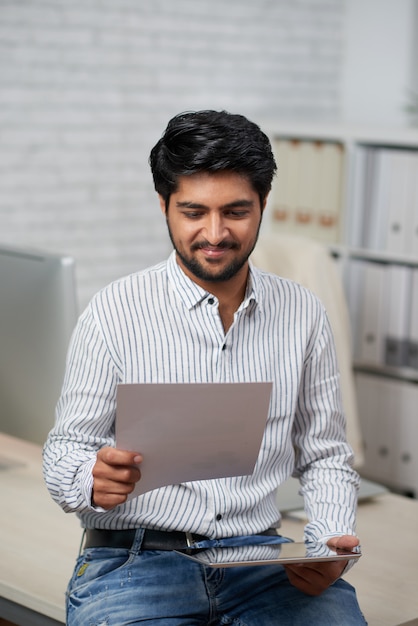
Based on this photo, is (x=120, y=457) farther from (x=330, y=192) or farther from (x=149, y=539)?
(x=330, y=192)

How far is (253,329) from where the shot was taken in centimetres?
157

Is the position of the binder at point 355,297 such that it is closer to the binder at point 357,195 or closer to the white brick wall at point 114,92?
the binder at point 357,195

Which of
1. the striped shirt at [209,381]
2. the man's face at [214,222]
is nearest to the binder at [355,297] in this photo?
the striped shirt at [209,381]

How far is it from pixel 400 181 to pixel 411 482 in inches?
44.4

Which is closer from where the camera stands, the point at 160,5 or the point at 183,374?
the point at 183,374

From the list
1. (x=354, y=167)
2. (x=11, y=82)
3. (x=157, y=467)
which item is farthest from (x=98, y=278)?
(x=157, y=467)

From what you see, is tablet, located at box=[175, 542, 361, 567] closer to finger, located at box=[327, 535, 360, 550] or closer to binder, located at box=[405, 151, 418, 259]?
finger, located at box=[327, 535, 360, 550]

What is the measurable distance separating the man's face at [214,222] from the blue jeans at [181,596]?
1.35 ft

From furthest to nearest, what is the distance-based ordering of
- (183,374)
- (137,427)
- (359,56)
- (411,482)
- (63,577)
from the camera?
(359,56) → (411,482) → (63,577) → (183,374) → (137,427)

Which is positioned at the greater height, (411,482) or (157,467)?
(157,467)

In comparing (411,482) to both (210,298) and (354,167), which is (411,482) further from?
(210,298)

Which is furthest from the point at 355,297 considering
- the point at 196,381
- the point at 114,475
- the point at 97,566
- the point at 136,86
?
the point at 114,475

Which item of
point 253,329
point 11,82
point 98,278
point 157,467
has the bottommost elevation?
point 98,278

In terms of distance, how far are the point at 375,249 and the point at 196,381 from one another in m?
2.38
